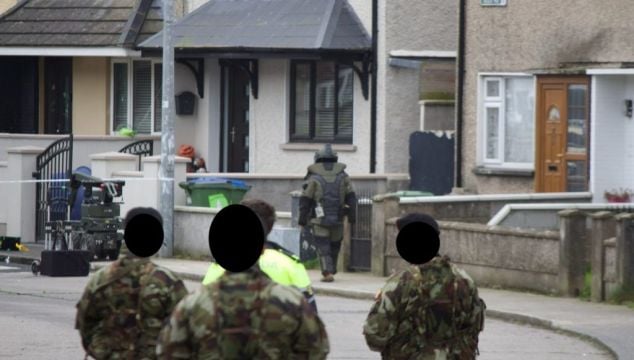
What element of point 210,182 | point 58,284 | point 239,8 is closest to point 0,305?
point 58,284

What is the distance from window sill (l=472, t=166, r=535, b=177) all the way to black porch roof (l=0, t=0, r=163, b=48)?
304 inches

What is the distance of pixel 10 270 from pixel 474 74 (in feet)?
26.2

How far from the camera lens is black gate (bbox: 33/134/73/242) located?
88.7 ft

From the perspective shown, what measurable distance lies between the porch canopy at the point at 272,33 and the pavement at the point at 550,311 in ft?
21.6

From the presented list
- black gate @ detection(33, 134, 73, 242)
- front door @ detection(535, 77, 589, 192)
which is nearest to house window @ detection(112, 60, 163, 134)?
black gate @ detection(33, 134, 73, 242)

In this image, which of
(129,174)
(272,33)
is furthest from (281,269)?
(272,33)

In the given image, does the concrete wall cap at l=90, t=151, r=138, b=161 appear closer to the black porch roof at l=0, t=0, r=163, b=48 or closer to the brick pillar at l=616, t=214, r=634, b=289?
the black porch roof at l=0, t=0, r=163, b=48

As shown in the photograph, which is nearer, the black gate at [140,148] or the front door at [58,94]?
the black gate at [140,148]

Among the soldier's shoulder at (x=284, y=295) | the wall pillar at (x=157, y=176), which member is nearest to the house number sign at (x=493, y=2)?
the wall pillar at (x=157, y=176)

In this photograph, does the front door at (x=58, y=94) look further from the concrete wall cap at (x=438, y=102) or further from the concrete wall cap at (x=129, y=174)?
the concrete wall cap at (x=438, y=102)

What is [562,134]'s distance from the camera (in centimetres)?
2538

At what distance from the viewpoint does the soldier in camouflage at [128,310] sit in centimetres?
888

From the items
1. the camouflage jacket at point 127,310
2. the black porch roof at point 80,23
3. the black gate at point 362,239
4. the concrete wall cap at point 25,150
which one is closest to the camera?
the camouflage jacket at point 127,310

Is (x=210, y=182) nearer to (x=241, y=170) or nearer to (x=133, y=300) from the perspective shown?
(x=241, y=170)
